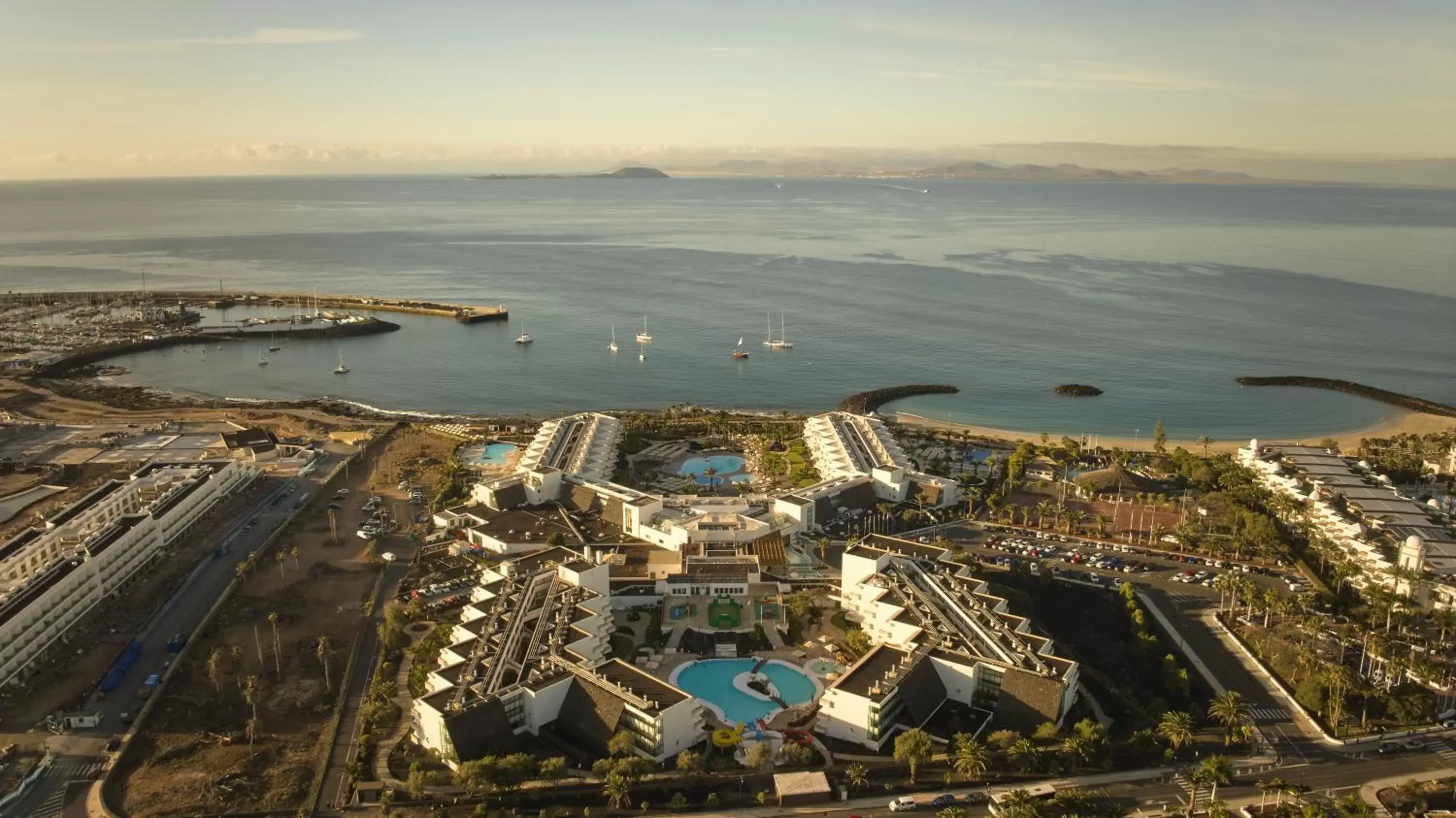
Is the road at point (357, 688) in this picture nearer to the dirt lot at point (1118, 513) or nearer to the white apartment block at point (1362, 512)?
the dirt lot at point (1118, 513)

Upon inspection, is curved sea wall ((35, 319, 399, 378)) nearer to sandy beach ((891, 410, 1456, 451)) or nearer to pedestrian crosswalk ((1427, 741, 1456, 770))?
sandy beach ((891, 410, 1456, 451))

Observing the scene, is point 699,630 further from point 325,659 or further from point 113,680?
point 113,680

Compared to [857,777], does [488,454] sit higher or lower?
higher

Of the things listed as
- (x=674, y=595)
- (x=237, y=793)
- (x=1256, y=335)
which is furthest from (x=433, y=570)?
(x=1256, y=335)

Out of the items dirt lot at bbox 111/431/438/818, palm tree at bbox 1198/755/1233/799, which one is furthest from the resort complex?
palm tree at bbox 1198/755/1233/799

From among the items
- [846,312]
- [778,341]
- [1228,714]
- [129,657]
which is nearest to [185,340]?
[778,341]

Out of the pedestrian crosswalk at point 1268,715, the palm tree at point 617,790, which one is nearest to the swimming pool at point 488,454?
the palm tree at point 617,790
